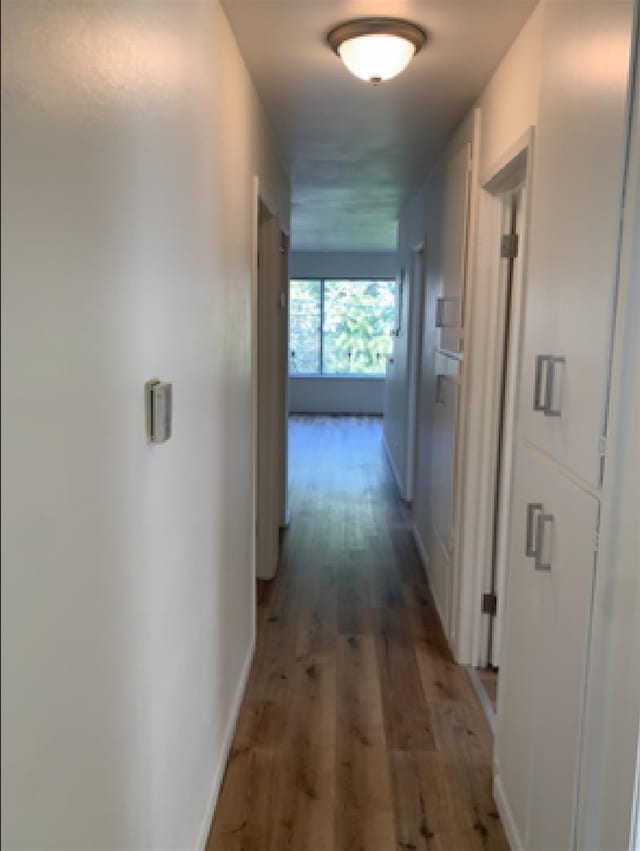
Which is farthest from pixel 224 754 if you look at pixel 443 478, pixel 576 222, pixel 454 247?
pixel 454 247

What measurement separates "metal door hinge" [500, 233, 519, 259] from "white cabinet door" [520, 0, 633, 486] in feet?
2.65

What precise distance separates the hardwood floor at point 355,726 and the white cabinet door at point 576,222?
123 cm

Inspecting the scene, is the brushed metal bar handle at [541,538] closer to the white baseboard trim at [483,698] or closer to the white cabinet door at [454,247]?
the white baseboard trim at [483,698]

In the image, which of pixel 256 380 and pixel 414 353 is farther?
pixel 414 353

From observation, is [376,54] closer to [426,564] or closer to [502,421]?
[502,421]

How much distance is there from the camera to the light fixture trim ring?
6.89 feet

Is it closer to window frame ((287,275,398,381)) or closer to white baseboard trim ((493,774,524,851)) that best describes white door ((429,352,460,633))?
white baseboard trim ((493,774,524,851))

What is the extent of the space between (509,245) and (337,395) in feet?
25.9

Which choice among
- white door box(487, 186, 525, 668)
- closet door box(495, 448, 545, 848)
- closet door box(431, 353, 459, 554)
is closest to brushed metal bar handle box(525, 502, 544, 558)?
closet door box(495, 448, 545, 848)

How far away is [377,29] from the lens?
2111 millimetres

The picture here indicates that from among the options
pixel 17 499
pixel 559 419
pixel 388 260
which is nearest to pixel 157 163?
pixel 17 499

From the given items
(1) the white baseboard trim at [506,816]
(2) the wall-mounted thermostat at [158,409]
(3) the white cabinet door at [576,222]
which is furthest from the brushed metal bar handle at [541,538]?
(2) the wall-mounted thermostat at [158,409]

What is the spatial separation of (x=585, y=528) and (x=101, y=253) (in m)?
1.06

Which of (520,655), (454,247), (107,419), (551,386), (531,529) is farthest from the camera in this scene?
(454,247)
